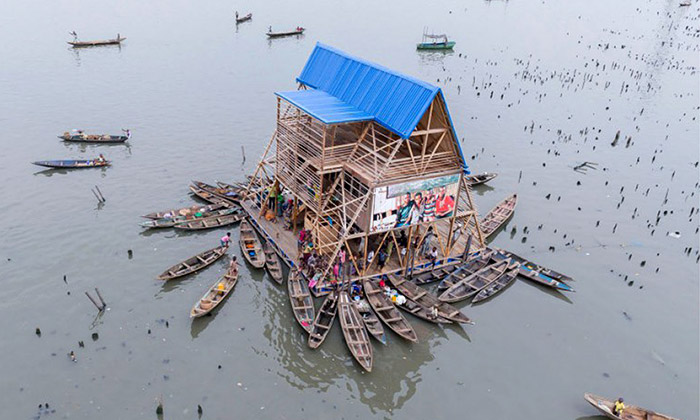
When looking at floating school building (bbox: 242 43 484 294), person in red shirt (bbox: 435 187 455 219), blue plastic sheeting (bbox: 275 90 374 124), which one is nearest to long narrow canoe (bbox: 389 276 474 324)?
floating school building (bbox: 242 43 484 294)

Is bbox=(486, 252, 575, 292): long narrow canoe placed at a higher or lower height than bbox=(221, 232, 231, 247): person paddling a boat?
higher

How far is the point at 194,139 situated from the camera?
198ft

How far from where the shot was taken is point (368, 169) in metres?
34.6

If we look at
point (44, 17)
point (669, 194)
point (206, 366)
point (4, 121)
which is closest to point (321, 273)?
point (206, 366)

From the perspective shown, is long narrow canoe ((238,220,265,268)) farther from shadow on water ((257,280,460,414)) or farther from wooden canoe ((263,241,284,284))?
shadow on water ((257,280,460,414))

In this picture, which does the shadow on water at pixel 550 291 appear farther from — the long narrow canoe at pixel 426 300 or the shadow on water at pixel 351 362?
the shadow on water at pixel 351 362

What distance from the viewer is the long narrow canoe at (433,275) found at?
125 feet

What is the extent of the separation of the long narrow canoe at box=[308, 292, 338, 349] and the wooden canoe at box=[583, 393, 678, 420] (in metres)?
16.6

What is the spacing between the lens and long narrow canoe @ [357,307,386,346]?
3247cm

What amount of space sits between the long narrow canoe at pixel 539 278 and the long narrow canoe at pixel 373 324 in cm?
1324

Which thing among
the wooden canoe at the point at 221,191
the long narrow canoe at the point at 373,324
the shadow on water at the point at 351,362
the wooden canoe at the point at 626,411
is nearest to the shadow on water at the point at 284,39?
the wooden canoe at the point at 221,191

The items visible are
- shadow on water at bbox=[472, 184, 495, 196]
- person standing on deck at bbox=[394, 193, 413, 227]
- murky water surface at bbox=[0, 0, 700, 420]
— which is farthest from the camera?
shadow on water at bbox=[472, 184, 495, 196]

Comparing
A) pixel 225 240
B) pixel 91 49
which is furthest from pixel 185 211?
pixel 91 49

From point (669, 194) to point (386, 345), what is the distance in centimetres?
4093
